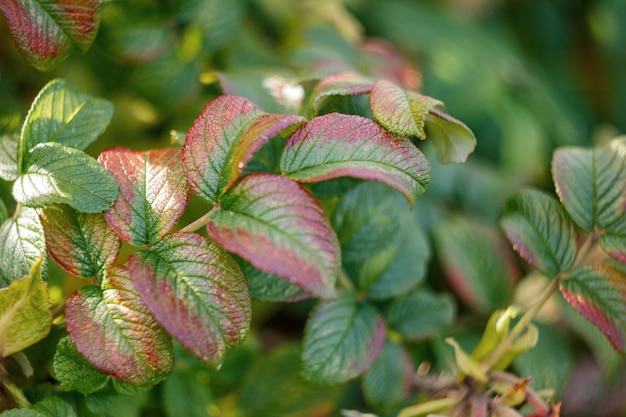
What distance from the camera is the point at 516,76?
1.51 m

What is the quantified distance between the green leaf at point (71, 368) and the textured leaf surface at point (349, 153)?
0.85 ft

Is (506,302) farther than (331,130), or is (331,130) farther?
(506,302)

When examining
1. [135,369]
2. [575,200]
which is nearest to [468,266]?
[575,200]

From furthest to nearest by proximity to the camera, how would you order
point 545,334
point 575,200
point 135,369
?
point 545,334 < point 575,200 < point 135,369

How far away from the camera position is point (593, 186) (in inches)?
29.0

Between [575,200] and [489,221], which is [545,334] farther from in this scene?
[575,200]

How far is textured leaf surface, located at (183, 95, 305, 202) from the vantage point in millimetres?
588

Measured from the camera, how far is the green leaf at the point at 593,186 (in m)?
0.73

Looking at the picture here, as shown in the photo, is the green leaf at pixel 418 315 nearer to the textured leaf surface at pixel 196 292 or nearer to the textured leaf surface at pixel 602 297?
the textured leaf surface at pixel 602 297

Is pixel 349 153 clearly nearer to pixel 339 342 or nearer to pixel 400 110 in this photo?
pixel 400 110

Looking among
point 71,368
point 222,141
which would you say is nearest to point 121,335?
point 71,368

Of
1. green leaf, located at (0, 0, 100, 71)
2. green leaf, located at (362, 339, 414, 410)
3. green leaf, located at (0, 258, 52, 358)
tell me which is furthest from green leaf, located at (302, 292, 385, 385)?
green leaf, located at (0, 0, 100, 71)

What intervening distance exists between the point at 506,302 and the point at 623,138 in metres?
0.39

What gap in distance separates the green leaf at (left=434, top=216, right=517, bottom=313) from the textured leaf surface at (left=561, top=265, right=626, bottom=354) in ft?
1.06
